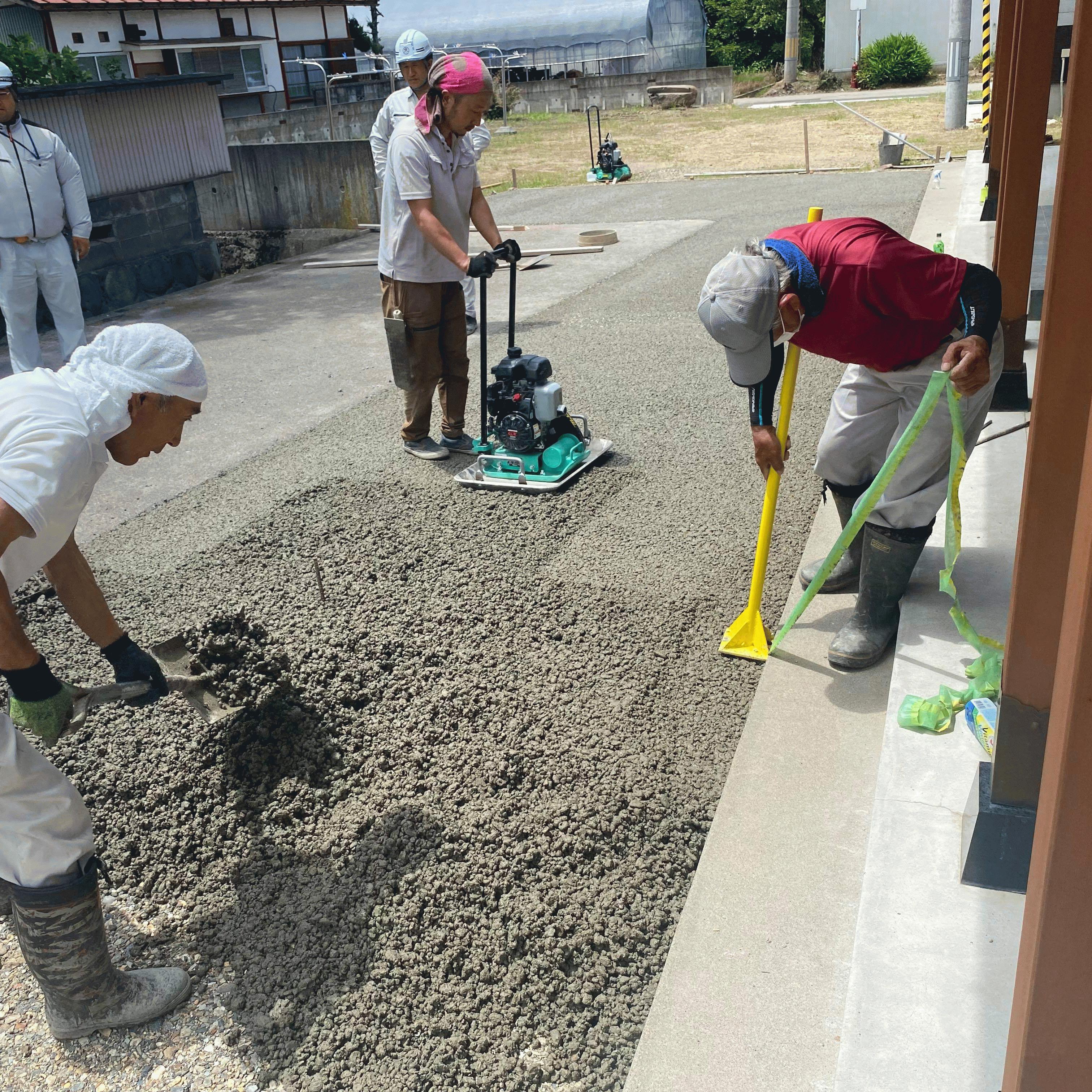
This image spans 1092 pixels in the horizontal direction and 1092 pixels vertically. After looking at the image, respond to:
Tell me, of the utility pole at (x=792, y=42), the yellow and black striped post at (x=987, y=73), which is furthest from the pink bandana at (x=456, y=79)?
the utility pole at (x=792, y=42)

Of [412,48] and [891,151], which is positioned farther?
[891,151]

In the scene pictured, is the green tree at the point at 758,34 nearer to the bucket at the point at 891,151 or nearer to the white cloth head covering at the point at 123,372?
the bucket at the point at 891,151

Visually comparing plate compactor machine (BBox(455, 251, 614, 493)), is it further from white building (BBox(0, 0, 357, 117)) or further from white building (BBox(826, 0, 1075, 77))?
white building (BBox(826, 0, 1075, 77))

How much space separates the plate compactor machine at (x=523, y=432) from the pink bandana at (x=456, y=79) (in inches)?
32.4

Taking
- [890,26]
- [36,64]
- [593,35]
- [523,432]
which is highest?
[593,35]

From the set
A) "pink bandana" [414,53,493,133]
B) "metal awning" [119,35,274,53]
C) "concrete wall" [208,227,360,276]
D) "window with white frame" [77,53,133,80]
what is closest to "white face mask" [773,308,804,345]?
"pink bandana" [414,53,493,133]

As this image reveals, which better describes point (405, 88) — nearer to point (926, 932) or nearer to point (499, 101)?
point (926, 932)

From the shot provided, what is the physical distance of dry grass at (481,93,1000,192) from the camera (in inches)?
698

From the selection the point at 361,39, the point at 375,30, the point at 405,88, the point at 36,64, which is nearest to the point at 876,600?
the point at 405,88

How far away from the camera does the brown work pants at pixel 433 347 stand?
5141 mm

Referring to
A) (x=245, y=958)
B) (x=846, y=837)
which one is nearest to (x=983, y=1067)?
(x=846, y=837)

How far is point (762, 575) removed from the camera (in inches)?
136

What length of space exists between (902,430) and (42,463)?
8.07ft

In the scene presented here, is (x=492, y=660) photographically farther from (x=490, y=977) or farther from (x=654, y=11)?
(x=654, y=11)
